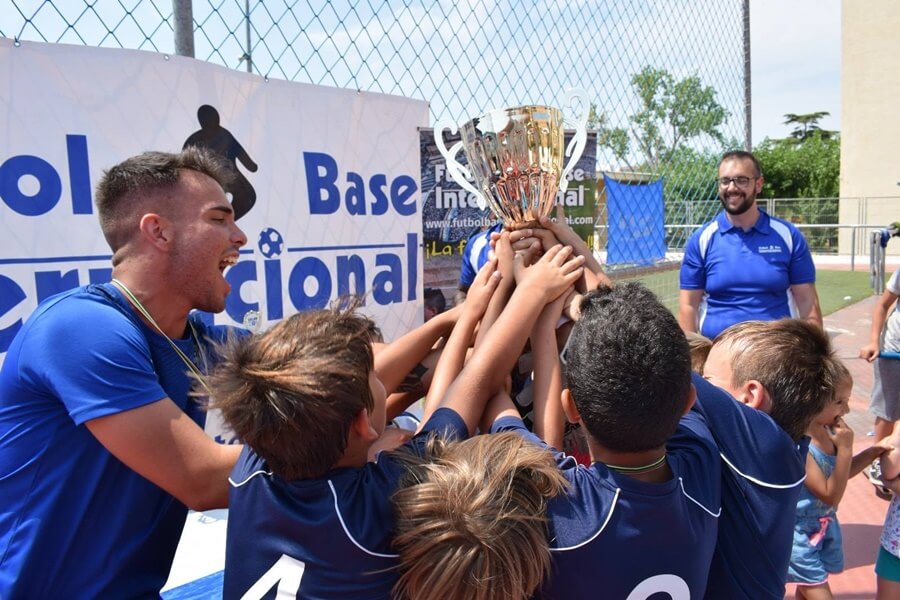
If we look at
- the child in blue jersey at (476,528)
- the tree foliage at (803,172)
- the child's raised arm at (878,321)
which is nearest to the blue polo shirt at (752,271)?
the child's raised arm at (878,321)

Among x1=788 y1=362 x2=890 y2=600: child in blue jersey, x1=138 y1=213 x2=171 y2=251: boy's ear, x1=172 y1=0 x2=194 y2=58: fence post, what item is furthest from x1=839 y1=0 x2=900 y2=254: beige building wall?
x1=138 y1=213 x2=171 y2=251: boy's ear

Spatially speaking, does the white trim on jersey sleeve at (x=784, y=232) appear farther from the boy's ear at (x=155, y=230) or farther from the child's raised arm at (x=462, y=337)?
the boy's ear at (x=155, y=230)

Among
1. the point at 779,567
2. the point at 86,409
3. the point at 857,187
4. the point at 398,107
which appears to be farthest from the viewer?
the point at 857,187

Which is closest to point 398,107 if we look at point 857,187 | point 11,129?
point 11,129

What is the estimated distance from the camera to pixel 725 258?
152 inches

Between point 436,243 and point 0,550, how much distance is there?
2556mm

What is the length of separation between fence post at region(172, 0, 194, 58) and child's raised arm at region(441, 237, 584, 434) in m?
1.66

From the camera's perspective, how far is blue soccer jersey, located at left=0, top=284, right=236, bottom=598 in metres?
1.32

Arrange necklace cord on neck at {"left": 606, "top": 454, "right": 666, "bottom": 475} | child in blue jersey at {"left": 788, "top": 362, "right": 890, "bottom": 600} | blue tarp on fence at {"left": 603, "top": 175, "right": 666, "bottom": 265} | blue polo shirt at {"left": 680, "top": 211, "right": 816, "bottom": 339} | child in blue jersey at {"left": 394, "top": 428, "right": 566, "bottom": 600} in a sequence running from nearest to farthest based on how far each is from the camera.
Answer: child in blue jersey at {"left": 394, "top": 428, "right": 566, "bottom": 600} < necklace cord on neck at {"left": 606, "top": 454, "right": 666, "bottom": 475} < child in blue jersey at {"left": 788, "top": 362, "right": 890, "bottom": 600} < blue polo shirt at {"left": 680, "top": 211, "right": 816, "bottom": 339} < blue tarp on fence at {"left": 603, "top": 175, "right": 666, "bottom": 265}

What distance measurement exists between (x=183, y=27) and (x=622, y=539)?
2.33 metres

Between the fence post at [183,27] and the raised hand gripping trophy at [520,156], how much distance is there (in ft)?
4.28

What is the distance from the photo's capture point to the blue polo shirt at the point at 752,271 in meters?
3.75

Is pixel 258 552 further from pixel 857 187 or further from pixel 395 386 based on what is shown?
pixel 857 187

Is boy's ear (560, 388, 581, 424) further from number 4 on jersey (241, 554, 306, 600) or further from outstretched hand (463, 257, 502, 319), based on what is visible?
number 4 on jersey (241, 554, 306, 600)
